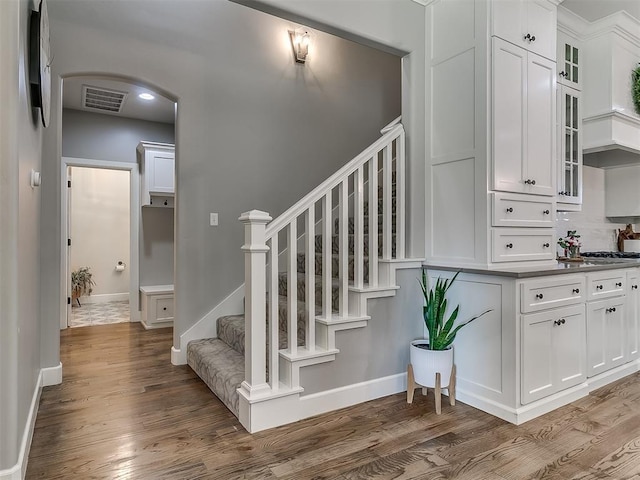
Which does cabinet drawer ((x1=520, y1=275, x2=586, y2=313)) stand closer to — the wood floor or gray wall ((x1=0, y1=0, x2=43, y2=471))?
the wood floor

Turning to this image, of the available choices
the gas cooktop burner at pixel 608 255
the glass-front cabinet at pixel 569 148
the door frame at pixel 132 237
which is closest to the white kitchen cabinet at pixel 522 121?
the glass-front cabinet at pixel 569 148

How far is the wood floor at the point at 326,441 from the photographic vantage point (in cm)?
174

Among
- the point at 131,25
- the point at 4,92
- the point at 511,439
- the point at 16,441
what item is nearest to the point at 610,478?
the point at 511,439

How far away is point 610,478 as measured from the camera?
66.8 inches

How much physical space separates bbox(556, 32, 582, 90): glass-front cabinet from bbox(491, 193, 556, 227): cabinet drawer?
1420 millimetres

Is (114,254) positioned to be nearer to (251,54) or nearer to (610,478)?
(251,54)

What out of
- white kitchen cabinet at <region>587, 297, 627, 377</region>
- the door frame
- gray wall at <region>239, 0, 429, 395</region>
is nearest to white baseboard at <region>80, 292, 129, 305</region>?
the door frame

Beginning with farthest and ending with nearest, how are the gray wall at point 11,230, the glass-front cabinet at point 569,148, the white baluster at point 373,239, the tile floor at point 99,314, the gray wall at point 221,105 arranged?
the tile floor at point 99,314 < the glass-front cabinet at point 569,148 < the gray wall at point 221,105 < the white baluster at point 373,239 < the gray wall at point 11,230

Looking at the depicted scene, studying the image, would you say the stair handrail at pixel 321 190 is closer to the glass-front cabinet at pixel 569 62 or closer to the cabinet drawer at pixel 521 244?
the cabinet drawer at pixel 521 244

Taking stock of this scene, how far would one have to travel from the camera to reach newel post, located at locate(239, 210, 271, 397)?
6.83 feet

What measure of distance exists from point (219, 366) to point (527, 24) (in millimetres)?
3057

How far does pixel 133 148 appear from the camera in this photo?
5.00 m

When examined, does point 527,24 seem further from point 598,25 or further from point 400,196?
point 598,25

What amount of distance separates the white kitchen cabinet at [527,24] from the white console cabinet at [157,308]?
4.20 meters
